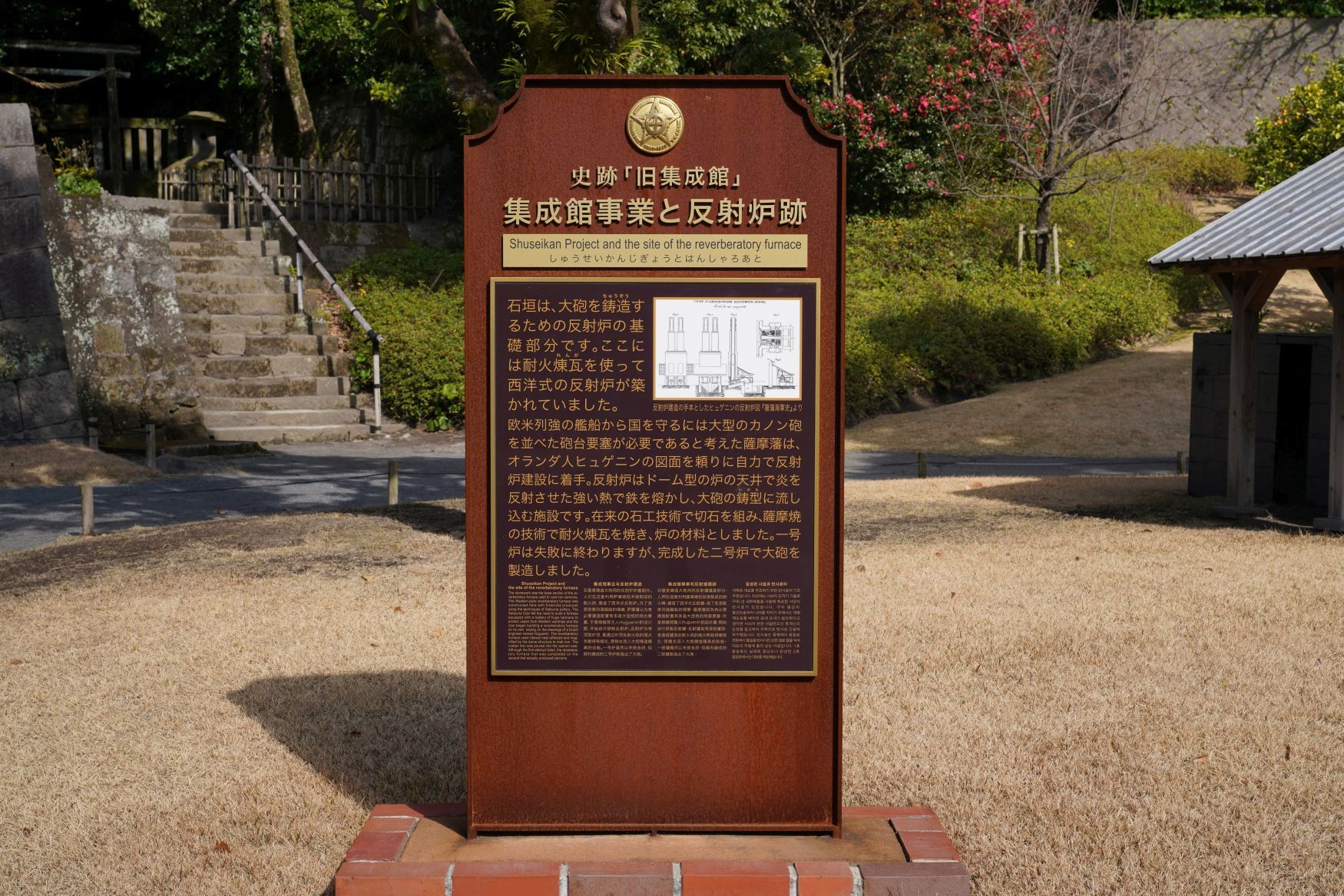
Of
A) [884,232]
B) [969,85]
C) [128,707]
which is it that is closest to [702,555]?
[128,707]

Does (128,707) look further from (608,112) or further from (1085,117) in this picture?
(1085,117)

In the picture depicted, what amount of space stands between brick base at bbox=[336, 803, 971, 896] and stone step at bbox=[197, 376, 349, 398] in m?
15.3

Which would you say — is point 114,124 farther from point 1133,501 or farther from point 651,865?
point 651,865

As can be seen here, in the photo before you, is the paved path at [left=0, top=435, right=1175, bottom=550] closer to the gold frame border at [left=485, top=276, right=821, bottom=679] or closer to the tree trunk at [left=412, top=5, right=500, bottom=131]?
the tree trunk at [left=412, top=5, right=500, bottom=131]

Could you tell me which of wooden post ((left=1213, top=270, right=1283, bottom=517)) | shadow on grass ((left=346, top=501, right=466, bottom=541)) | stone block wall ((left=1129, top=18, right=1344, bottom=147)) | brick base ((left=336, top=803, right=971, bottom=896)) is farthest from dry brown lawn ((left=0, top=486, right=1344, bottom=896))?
stone block wall ((left=1129, top=18, right=1344, bottom=147))

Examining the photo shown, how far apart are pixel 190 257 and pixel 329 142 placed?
899 centimetres

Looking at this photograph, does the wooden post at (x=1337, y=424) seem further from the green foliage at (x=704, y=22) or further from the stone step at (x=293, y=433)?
the green foliage at (x=704, y=22)

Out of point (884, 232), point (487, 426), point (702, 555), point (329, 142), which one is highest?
point (329, 142)

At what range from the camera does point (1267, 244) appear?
1079cm

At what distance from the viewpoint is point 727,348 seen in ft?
13.9

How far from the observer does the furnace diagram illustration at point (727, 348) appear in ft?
13.9

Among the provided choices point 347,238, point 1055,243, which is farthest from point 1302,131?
point 347,238

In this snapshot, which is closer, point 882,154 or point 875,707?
point 875,707

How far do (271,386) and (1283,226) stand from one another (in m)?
13.4
